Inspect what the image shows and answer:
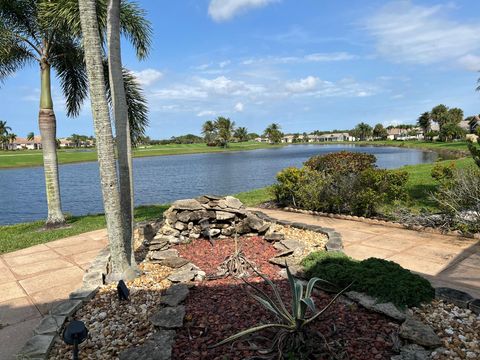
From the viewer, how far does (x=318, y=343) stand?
8.13 feet

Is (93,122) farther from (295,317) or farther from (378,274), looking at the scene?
(378,274)

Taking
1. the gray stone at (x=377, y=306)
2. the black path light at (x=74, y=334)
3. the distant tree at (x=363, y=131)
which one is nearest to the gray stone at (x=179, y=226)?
the gray stone at (x=377, y=306)

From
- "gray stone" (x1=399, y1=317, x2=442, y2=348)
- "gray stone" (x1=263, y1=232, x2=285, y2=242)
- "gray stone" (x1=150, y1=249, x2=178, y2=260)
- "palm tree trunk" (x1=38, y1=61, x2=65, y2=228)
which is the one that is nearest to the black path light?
"gray stone" (x1=399, y1=317, x2=442, y2=348)

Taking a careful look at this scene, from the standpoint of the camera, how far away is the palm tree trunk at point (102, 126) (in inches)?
150

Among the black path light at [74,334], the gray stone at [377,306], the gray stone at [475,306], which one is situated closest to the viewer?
the black path light at [74,334]

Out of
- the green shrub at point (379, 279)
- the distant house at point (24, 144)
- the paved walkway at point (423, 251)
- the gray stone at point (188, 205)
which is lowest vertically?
the paved walkway at point (423, 251)

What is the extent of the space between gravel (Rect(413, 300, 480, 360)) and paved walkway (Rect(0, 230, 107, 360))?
3516 mm

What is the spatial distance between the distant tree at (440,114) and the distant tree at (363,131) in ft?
127

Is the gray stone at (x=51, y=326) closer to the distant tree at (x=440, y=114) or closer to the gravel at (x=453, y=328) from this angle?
the gravel at (x=453, y=328)

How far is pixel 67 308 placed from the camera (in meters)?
3.38

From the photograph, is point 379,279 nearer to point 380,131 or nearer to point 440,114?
point 440,114

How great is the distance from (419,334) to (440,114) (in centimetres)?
8467

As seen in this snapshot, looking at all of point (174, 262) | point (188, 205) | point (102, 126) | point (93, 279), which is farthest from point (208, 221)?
point (102, 126)

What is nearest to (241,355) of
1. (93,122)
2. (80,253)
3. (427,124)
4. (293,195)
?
(93,122)
